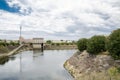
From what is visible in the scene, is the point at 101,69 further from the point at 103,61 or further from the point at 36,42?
the point at 36,42

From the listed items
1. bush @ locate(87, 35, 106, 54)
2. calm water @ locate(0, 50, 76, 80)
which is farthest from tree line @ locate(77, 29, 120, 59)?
calm water @ locate(0, 50, 76, 80)

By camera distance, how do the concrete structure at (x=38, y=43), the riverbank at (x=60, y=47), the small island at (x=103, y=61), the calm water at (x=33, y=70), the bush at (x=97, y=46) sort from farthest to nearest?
the riverbank at (x=60, y=47), the concrete structure at (x=38, y=43), the bush at (x=97, y=46), the calm water at (x=33, y=70), the small island at (x=103, y=61)

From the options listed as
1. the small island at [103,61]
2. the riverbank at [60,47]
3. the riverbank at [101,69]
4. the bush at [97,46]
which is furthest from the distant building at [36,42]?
the riverbank at [101,69]

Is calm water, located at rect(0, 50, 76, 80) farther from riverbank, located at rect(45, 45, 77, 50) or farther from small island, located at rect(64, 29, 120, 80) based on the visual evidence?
riverbank, located at rect(45, 45, 77, 50)

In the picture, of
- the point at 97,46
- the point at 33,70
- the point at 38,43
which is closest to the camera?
the point at 97,46

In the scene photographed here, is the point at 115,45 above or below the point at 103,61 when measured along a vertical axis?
above

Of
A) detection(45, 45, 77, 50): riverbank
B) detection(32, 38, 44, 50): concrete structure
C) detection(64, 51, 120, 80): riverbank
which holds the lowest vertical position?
detection(64, 51, 120, 80): riverbank

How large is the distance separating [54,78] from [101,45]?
38.1 ft

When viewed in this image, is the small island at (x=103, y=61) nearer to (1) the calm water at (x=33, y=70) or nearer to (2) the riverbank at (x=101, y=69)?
(2) the riverbank at (x=101, y=69)

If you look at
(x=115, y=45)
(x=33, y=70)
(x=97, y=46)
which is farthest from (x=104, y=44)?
(x=33, y=70)

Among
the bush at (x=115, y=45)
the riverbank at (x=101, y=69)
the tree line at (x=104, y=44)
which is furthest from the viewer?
the tree line at (x=104, y=44)

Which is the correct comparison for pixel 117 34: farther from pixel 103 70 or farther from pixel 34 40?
pixel 34 40

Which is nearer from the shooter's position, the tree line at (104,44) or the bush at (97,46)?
the tree line at (104,44)

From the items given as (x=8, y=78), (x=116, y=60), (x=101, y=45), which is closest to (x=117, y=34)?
(x=116, y=60)
